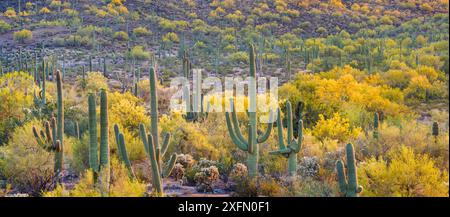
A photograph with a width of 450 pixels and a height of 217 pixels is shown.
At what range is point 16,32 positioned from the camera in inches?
1980

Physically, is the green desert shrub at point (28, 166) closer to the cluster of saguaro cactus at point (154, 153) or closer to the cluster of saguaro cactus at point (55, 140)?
the cluster of saguaro cactus at point (55, 140)

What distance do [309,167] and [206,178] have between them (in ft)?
9.28

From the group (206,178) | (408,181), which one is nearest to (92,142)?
(206,178)

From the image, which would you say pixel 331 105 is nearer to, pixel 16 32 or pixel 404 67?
pixel 404 67

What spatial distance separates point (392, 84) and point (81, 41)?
2764cm

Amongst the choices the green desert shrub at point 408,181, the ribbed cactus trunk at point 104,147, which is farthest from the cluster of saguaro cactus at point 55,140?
the green desert shrub at point 408,181

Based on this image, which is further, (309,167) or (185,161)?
(185,161)

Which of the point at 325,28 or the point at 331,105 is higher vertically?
the point at 325,28

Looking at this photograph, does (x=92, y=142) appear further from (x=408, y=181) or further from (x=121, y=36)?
(x=121, y=36)

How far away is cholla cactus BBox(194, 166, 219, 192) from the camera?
15.6m

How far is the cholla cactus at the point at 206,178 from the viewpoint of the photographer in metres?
15.6

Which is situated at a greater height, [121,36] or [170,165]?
[121,36]

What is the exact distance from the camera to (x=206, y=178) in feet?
52.5

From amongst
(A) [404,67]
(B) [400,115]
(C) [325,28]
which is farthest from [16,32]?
(B) [400,115]
